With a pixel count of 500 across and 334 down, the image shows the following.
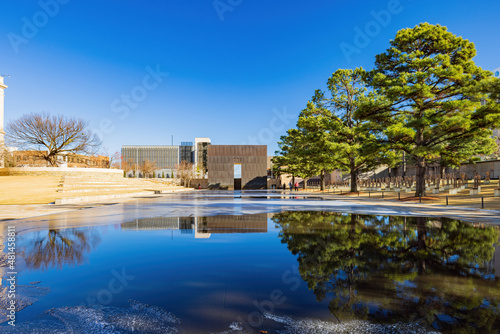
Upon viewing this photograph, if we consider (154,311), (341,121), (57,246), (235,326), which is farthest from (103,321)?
(341,121)

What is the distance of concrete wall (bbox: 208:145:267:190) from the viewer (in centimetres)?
7631

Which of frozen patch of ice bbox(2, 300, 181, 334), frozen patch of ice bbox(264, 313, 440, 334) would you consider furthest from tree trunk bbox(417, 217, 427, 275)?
frozen patch of ice bbox(2, 300, 181, 334)

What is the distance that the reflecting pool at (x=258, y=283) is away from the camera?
330 cm

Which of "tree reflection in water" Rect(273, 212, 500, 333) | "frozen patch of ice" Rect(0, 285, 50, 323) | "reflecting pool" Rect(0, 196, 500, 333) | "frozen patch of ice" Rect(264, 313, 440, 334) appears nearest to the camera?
"frozen patch of ice" Rect(264, 313, 440, 334)

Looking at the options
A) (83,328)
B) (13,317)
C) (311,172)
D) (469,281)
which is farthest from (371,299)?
(311,172)

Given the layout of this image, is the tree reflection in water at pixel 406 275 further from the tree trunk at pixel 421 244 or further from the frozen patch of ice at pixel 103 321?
the frozen patch of ice at pixel 103 321

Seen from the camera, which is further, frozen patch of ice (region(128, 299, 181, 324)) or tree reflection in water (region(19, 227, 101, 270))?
tree reflection in water (region(19, 227, 101, 270))

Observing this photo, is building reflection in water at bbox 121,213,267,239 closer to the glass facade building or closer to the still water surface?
the still water surface

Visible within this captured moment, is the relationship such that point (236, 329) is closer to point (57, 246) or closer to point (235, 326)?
point (235, 326)

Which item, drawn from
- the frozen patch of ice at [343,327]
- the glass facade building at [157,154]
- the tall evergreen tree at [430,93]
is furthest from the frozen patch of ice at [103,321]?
the glass facade building at [157,154]

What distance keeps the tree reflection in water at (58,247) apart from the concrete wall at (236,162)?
66.5 m

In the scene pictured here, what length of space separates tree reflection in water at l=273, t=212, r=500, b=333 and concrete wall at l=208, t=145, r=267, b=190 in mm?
67167

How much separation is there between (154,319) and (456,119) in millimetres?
23468

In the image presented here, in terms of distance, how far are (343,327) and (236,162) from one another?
73.5 m
